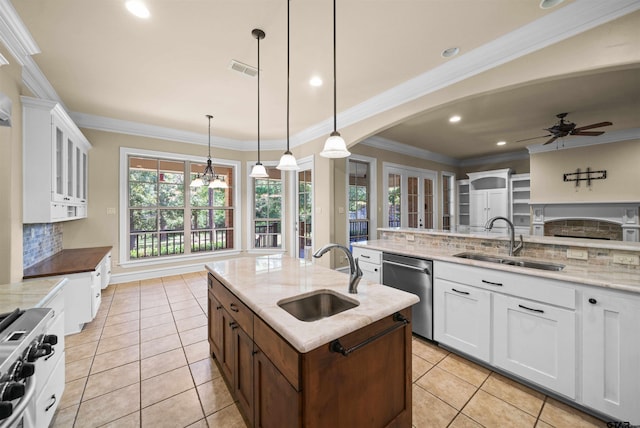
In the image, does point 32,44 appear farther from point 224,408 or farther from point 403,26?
point 224,408

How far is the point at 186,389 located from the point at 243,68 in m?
3.17

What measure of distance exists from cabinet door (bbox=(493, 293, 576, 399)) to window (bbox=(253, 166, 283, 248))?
467 centimetres

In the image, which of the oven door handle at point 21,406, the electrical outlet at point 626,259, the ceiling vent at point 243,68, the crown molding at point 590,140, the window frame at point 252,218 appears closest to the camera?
the oven door handle at point 21,406

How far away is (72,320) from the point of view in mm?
2793

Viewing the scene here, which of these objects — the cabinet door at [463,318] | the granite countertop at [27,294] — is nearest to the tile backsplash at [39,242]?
the granite countertop at [27,294]

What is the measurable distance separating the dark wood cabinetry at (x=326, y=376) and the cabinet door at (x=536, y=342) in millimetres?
1096

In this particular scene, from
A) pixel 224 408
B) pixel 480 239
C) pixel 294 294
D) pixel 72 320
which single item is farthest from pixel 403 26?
pixel 72 320

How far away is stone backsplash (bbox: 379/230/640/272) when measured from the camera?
1982mm

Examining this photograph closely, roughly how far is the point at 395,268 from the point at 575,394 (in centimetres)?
155

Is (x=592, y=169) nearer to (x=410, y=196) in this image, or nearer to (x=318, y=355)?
(x=410, y=196)

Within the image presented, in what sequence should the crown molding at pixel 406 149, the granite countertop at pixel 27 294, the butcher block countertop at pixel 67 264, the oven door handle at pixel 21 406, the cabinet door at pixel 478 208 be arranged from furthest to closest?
1. the cabinet door at pixel 478 208
2. the crown molding at pixel 406 149
3. the butcher block countertop at pixel 67 264
4. the granite countertop at pixel 27 294
5. the oven door handle at pixel 21 406

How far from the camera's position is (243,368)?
155 cm

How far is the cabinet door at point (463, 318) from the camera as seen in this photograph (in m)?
2.11

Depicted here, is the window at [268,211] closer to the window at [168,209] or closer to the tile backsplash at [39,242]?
the window at [168,209]
